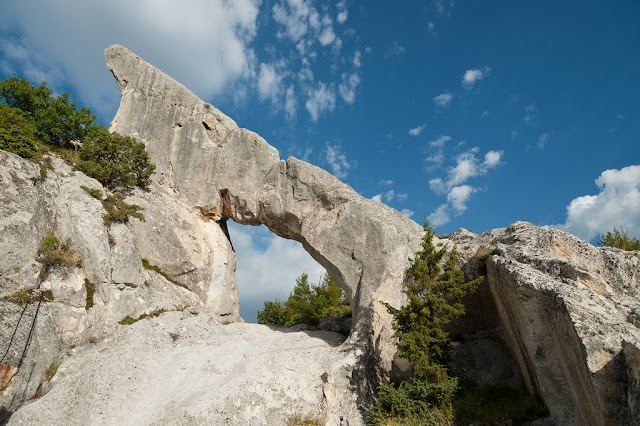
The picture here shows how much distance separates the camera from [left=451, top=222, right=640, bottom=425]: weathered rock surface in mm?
7945

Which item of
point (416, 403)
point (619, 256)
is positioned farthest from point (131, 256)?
point (619, 256)

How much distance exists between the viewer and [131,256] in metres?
17.5

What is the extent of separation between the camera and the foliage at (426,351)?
38.9ft

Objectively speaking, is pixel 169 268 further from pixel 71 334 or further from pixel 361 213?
Result: pixel 361 213

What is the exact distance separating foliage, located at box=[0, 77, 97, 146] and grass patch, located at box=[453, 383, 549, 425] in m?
22.3

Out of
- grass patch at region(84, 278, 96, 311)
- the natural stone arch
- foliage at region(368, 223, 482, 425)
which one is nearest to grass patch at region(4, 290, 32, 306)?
grass patch at region(84, 278, 96, 311)

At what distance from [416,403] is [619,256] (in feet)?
25.9

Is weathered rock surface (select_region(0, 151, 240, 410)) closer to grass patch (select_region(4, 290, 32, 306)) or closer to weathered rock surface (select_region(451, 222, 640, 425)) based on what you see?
grass patch (select_region(4, 290, 32, 306))

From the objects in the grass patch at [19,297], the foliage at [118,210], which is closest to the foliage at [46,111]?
the foliage at [118,210]

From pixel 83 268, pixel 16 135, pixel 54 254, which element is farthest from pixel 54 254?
pixel 16 135

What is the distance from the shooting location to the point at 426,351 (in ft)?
41.9

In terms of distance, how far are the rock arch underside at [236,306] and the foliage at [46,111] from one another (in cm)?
362

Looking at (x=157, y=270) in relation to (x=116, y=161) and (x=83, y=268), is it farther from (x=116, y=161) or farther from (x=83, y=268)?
(x=116, y=161)

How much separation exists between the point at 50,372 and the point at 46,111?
14.8m
